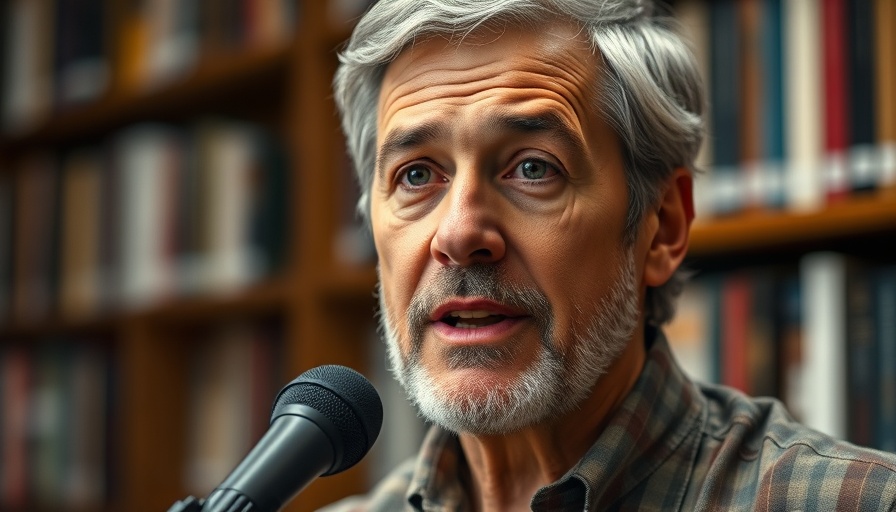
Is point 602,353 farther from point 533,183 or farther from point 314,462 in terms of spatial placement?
point 314,462

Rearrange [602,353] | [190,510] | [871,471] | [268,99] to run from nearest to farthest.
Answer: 1. [190,510]
2. [871,471]
3. [602,353]
4. [268,99]

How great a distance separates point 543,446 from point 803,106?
0.73 m

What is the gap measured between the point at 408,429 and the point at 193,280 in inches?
24.7

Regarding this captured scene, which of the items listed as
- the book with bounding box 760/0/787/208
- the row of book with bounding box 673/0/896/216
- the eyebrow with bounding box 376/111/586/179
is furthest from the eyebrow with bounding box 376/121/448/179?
the book with bounding box 760/0/787/208

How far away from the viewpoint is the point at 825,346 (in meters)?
1.54

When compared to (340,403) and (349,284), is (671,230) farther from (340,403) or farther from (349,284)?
(349,284)

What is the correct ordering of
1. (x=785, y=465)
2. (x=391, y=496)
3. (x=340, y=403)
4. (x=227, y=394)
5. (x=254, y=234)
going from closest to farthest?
(x=340, y=403), (x=785, y=465), (x=391, y=496), (x=254, y=234), (x=227, y=394)

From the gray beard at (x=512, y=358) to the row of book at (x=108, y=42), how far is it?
1.22 m

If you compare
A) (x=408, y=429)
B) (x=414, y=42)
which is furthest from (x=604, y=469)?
(x=408, y=429)

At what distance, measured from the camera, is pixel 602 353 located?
116cm

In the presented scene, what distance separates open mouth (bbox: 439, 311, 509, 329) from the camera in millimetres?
1114

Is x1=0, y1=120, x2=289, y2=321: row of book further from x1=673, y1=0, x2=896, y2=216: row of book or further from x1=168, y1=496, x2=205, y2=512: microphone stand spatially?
x1=168, y1=496, x2=205, y2=512: microphone stand

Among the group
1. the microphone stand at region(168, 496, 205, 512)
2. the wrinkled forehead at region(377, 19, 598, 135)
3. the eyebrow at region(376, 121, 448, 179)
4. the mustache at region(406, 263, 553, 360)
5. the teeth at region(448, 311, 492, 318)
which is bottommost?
the microphone stand at region(168, 496, 205, 512)

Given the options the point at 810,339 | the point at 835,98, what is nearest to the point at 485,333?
the point at 810,339
